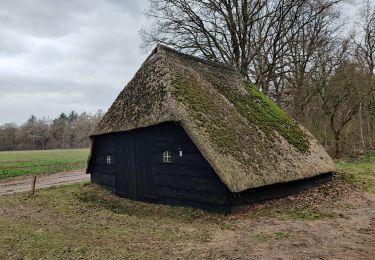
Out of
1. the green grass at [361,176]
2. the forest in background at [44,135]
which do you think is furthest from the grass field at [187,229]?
the forest in background at [44,135]

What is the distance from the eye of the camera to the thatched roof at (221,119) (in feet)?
35.1

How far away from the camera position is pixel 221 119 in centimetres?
1241

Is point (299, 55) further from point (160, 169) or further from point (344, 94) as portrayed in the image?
point (160, 169)

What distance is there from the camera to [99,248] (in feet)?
23.9

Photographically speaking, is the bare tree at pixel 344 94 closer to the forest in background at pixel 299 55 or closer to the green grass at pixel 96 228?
the forest in background at pixel 299 55

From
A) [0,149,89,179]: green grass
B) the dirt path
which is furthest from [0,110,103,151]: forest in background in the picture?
the dirt path

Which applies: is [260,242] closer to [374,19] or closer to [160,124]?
[160,124]

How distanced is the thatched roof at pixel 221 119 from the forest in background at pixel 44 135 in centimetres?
7939

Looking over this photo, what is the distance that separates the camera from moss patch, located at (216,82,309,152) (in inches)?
562

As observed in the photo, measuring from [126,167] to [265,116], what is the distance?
20.7ft

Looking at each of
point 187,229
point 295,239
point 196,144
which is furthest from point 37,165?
point 295,239

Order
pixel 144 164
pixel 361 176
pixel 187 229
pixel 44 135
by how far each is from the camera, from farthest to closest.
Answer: pixel 44 135 < pixel 361 176 < pixel 144 164 < pixel 187 229

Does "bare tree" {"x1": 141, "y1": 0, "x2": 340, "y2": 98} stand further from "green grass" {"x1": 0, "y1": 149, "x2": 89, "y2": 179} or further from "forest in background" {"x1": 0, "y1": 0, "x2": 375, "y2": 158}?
"green grass" {"x1": 0, "y1": 149, "x2": 89, "y2": 179}

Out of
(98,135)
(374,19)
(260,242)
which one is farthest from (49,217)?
(374,19)
